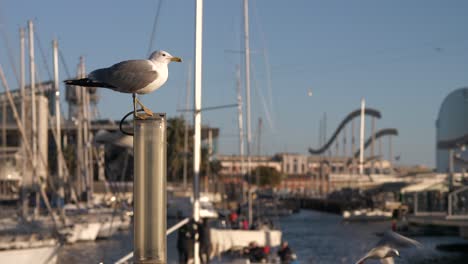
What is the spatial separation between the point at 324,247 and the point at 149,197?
36.3 m

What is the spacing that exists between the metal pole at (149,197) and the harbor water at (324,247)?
15653 mm

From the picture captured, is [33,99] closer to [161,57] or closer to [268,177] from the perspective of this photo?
[161,57]

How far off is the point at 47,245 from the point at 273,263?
20.1 feet

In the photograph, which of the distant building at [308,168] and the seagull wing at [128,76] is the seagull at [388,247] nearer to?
the seagull wing at [128,76]

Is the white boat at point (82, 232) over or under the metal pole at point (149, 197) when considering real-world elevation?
under

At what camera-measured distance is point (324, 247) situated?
135 ft

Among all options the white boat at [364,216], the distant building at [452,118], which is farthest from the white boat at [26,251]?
the distant building at [452,118]

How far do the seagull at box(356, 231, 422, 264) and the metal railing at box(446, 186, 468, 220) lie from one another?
25.8m

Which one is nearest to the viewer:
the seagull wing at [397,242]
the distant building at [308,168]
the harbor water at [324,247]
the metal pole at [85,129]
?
the seagull wing at [397,242]

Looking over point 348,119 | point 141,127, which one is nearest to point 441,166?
point 348,119

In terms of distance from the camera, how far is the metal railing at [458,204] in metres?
34.6

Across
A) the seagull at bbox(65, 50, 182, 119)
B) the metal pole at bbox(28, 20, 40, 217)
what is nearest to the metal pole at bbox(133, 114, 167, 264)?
the seagull at bbox(65, 50, 182, 119)

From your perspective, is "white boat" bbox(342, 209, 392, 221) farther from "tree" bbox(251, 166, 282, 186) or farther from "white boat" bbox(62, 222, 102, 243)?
"tree" bbox(251, 166, 282, 186)

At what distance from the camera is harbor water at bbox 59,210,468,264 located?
1163 inches
